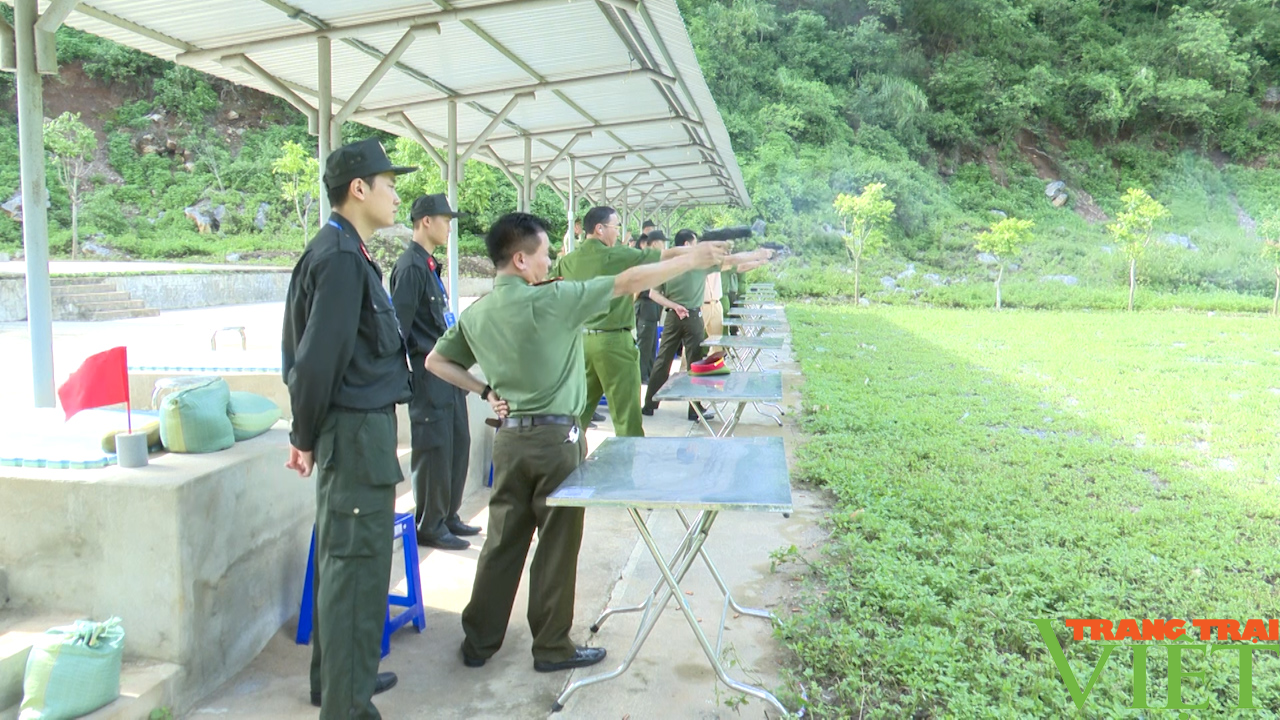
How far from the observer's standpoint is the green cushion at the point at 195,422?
2.90 meters

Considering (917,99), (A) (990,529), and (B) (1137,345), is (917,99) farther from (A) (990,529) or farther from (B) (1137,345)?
(A) (990,529)

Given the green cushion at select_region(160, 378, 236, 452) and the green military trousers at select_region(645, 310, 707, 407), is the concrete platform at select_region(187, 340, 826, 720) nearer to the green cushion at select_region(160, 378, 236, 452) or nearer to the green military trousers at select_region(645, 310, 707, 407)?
the green cushion at select_region(160, 378, 236, 452)

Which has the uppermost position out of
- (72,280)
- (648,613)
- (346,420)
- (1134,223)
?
(1134,223)

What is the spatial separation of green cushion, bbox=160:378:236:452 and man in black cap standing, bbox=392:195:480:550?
951 mm

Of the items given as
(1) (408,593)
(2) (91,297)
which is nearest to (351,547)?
(1) (408,593)

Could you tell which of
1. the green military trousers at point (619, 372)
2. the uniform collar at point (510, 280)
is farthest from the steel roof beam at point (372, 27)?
the uniform collar at point (510, 280)

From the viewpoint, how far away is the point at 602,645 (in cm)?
320

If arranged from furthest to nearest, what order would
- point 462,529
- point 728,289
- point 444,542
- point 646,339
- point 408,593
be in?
point 728,289 → point 646,339 → point 462,529 → point 444,542 → point 408,593

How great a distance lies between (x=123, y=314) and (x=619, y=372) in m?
Result: 12.5

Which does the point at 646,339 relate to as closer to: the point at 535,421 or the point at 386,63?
the point at 386,63

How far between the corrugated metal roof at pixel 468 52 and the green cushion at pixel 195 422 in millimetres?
2579

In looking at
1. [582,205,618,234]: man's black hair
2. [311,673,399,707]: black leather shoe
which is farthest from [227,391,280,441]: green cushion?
[582,205,618,234]: man's black hair

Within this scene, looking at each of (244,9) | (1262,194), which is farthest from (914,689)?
A: (1262,194)

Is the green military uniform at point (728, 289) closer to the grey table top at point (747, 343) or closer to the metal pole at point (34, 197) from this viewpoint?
the grey table top at point (747, 343)
